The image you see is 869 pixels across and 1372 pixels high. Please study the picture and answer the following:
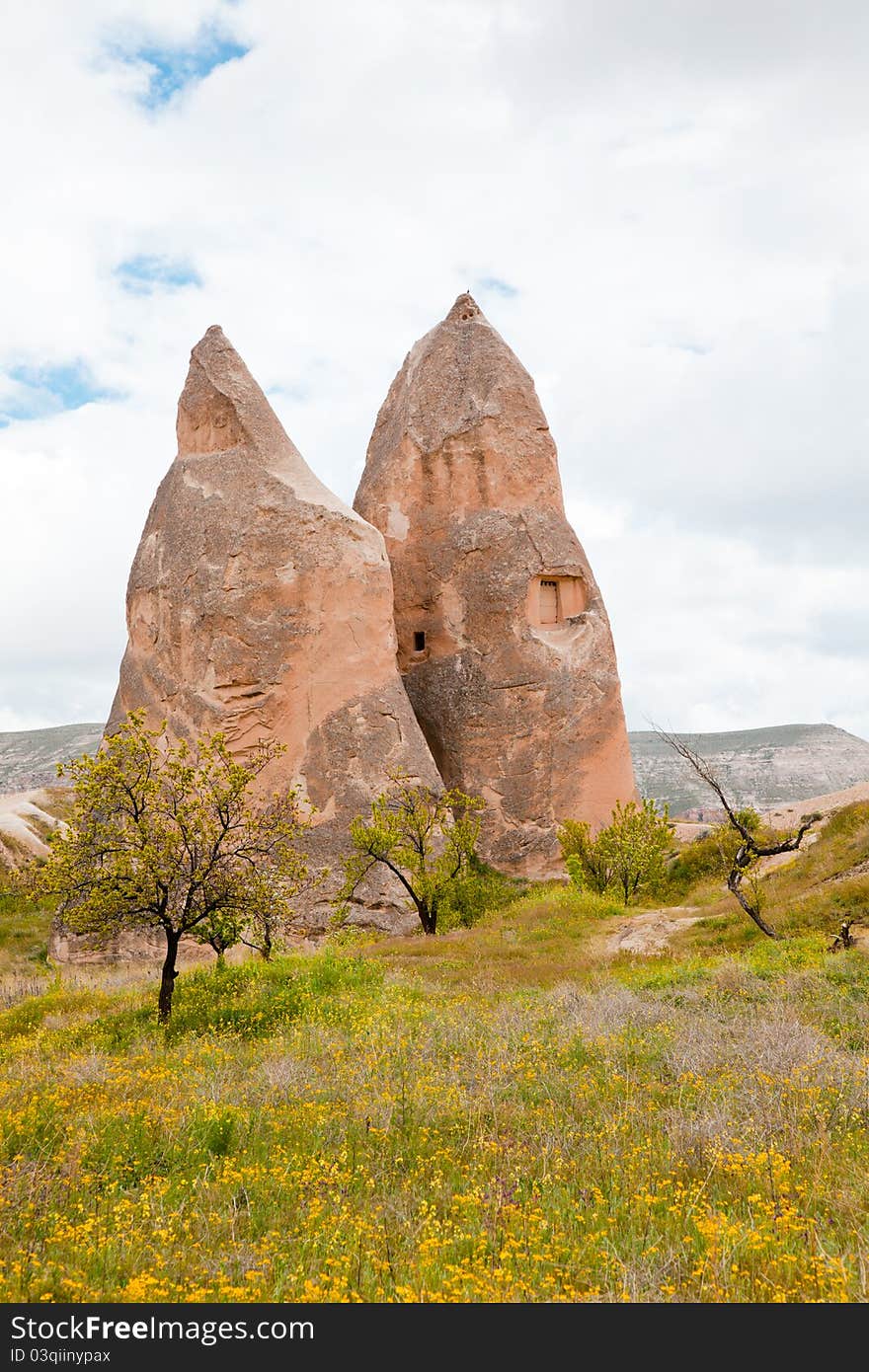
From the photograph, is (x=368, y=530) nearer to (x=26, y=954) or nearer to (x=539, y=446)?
(x=539, y=446)

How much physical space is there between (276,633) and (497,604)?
7.78m

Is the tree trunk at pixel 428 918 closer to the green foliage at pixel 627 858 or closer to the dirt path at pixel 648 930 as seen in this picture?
the dirt path at pixel 648 930

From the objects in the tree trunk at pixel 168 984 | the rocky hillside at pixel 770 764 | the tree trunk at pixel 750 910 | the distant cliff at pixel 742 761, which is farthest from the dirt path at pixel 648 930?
the rocky hillside at pixel 770 764

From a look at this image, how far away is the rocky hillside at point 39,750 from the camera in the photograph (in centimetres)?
9313

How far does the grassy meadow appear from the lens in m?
3.38

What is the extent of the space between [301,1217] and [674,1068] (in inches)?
123

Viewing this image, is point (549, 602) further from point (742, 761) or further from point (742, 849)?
point (742, 761)

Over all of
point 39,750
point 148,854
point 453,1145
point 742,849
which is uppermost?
point 39,750

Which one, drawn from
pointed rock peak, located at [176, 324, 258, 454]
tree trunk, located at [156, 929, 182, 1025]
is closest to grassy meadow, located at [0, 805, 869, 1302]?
tree trunk, located at [156, 929, 182, 1025]

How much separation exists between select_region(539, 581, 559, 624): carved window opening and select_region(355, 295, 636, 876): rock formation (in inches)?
2.0

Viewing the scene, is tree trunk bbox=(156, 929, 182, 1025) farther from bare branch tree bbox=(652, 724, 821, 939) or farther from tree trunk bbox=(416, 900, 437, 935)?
tree trunk bbox=(416, 900, 437, 935)

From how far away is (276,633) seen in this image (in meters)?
21.1

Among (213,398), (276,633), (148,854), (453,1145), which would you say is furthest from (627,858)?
(213,398)

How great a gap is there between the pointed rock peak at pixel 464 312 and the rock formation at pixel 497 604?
1.70 feet
